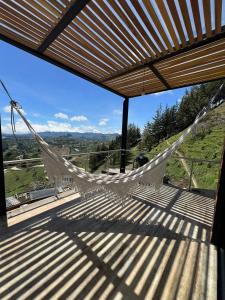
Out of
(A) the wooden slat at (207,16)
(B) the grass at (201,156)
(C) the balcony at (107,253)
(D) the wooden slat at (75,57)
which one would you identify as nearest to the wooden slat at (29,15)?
(D) the wooden slat at (75,57)

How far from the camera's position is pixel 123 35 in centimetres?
190

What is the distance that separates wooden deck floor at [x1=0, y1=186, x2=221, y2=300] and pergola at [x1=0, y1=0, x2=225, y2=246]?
86.0 inches

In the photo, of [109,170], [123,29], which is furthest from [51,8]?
[109,170]

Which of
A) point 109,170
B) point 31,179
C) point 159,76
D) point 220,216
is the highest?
point 159,76

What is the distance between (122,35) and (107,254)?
2295mm

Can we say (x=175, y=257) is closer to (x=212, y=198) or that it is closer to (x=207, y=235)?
(x=207, y=235)

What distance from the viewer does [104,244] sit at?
6.39 feet

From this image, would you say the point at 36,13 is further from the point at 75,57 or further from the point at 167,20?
the point at 167,20

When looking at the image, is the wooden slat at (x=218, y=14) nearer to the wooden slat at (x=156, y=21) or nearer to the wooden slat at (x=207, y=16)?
the wooden slat at (x=207, y=16)

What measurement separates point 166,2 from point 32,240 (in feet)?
8.59

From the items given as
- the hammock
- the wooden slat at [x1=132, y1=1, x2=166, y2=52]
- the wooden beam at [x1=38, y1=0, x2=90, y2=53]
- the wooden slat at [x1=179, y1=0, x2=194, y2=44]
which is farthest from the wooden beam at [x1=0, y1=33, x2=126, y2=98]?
the wooden slat at [x1=179, y1=0, x2=194, y2=44]

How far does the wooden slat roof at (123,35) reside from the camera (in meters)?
1.51

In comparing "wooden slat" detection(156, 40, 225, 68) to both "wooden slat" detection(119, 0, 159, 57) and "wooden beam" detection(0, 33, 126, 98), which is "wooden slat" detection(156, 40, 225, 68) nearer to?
"wooden slat" detection(119, 0, 159, 57)

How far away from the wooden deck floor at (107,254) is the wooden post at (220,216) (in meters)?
0.11
